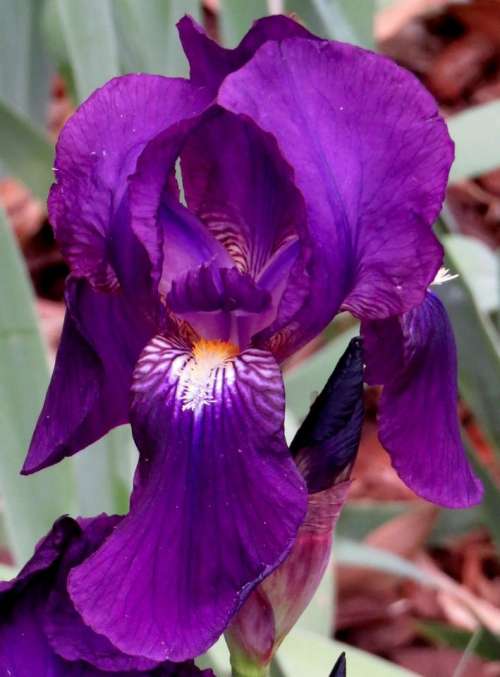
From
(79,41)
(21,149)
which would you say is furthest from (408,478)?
(21,149)

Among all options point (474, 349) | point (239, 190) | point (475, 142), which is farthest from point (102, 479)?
point (475, 142)

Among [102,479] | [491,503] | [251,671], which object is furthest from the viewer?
[491,503]

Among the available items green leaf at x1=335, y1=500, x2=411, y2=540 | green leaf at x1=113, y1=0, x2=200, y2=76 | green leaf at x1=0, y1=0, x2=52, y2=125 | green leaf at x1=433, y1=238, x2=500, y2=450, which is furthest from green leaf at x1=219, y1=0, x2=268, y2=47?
green leaf at x1=335, y1=500, x2=411, y2=540

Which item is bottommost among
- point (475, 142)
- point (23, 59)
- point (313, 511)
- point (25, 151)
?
point (313, 511)

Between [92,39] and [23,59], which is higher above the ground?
[23,59]

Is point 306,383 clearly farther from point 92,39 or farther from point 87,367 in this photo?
point 87,367

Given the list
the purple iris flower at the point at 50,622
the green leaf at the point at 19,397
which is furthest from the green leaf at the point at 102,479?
the purple iris flower at the point at 50,622

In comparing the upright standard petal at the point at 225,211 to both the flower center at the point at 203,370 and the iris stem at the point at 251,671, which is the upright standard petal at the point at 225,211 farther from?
the iris stem at the point at 251,671

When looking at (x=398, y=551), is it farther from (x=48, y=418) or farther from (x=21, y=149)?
(x=48, y=418)
